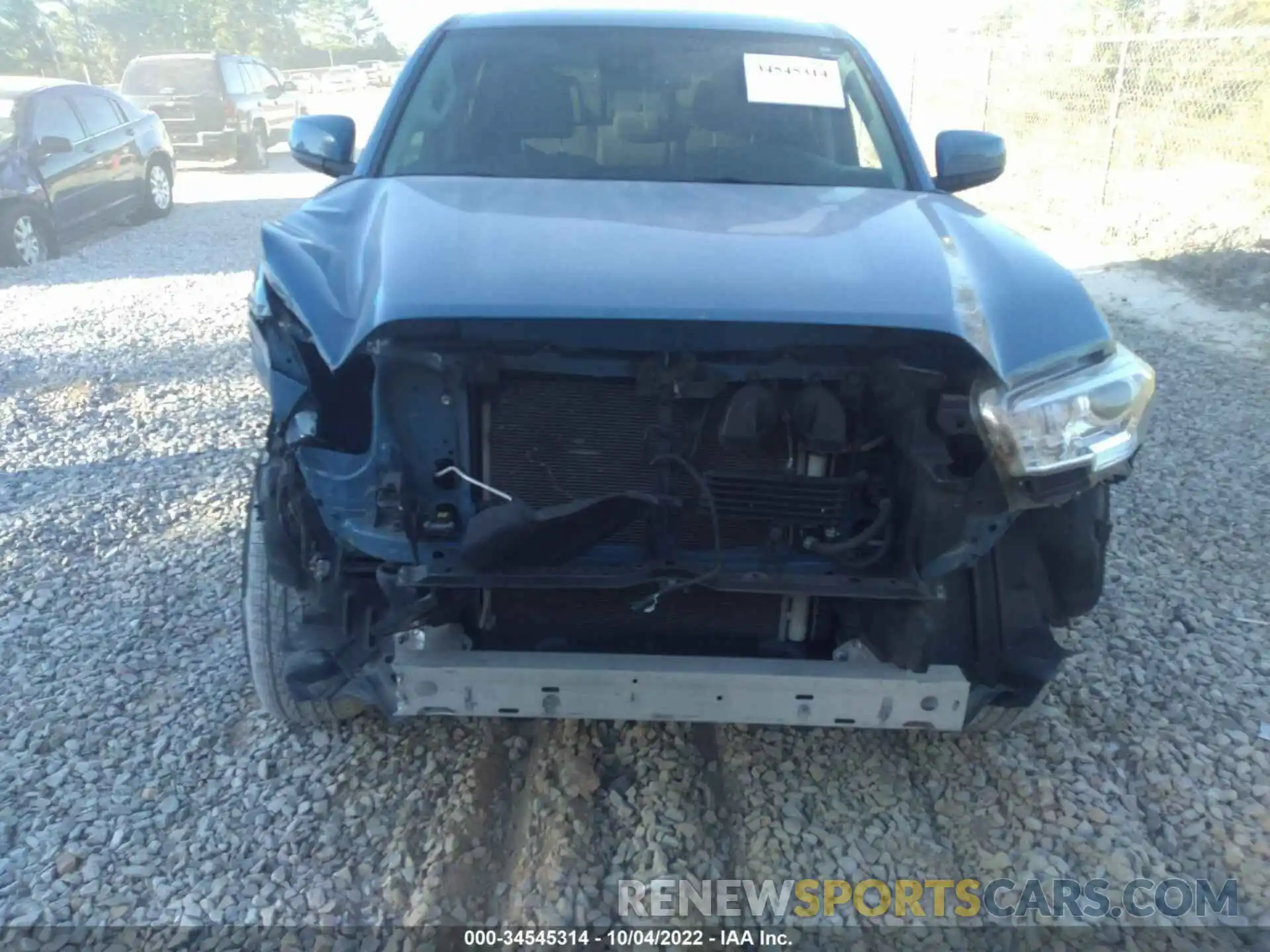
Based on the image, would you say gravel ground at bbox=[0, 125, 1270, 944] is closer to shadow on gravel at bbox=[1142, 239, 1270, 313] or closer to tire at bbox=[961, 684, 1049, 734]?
tire at bbox=[961, 684, 1049, 734]

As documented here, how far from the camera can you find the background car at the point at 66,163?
9.08 meters

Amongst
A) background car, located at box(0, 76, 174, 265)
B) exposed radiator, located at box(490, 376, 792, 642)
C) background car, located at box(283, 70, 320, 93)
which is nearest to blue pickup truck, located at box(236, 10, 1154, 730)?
exposed radiator, located at box(490, 376, 792, 642)

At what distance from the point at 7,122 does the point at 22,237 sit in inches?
46.0

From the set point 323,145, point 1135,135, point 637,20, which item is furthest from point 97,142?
point 1135,135

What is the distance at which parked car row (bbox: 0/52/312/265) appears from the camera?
9172mm

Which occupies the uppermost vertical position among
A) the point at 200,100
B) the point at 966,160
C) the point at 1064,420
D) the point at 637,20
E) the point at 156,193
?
the point at 637,20

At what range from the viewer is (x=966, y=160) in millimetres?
3705

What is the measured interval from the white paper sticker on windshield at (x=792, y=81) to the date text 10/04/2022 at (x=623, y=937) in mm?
2736

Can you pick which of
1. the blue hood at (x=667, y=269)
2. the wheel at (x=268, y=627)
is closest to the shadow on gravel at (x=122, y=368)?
the wheel at (x=268, y=627)

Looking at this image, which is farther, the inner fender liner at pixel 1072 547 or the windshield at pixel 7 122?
the windshield at pixel 7 122

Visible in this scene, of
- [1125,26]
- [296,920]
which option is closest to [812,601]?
[296,920]

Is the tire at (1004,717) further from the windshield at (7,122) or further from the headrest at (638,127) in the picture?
the windshield at (7,122)

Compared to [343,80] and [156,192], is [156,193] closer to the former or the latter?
[156,192]

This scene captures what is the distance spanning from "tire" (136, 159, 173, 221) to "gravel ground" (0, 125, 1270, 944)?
8625 millimetres
